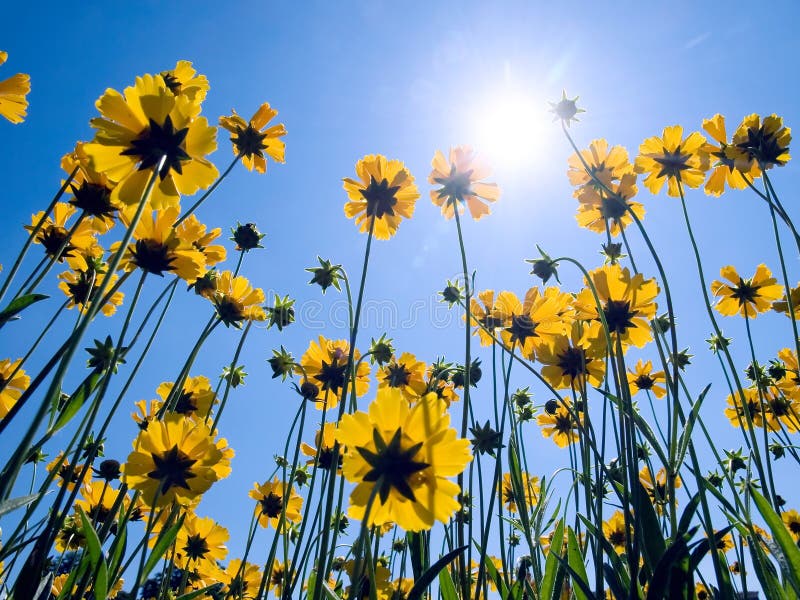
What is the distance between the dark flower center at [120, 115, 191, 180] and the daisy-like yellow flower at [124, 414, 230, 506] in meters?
0.89

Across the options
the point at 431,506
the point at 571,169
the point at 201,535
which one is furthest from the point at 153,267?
the point at 571,169

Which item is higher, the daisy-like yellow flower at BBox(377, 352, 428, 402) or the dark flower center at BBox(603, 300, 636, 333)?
the daisy-like yellow flower at BBox(377, 352, 428, 402)

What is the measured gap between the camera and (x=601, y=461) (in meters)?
2.07

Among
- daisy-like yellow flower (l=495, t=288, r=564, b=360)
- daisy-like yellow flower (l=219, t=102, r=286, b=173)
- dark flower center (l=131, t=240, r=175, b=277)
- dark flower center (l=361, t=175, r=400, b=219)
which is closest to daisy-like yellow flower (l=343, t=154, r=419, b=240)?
dark flower center (l=361, t=175, r=400, b=219)

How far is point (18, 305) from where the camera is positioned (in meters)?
1.52

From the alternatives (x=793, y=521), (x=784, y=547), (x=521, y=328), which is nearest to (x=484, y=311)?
(x=521, y=328)

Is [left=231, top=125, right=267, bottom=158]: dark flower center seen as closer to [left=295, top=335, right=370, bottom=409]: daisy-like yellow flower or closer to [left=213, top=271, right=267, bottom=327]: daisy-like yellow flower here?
[left=213, top=271, right=267, bottom=327]: daisy-like yellow flower

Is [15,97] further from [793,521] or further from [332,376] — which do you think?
[793,521]

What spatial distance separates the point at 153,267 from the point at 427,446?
1.42 m

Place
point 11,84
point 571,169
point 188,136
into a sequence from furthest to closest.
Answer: point 571,169, point 11,84, point 188,136

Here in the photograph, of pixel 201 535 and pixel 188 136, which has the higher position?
pixel 188 136

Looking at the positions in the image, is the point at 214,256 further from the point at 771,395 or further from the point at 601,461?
the point at 771,395

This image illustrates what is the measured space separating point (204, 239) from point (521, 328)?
189 cm

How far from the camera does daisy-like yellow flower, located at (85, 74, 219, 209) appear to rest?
171 centimetres
